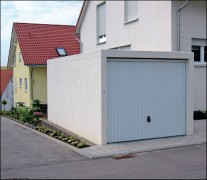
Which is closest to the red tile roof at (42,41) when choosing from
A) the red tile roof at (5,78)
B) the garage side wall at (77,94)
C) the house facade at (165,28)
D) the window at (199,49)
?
the house facade at (165,28)

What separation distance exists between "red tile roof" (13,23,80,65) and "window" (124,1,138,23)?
33.0ft

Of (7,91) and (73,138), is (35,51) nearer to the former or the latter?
(73,138)

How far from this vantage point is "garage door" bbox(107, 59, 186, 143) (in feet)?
33.1

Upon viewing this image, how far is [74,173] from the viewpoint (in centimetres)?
708

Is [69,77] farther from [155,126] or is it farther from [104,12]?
[104,12]

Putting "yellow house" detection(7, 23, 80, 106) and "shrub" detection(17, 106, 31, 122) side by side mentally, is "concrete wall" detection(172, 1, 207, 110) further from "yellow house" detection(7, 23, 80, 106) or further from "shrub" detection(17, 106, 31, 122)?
"yellow house" detection(7, 23, 80, 106)

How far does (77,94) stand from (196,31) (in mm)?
6998

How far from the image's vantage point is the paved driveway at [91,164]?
276 inches

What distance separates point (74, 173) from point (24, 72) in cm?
2275

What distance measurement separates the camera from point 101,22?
20.8 meters

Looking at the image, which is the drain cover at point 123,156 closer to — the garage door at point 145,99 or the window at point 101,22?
the garage door at point 145,99

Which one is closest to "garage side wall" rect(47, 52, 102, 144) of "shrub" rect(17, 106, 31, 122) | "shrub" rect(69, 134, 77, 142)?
"shrub" rect(69, 134, 77, 142)

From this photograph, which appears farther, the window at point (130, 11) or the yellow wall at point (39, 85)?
the yellow wall at point (39, 85)

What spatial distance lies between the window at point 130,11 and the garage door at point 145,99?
22.4 ft
